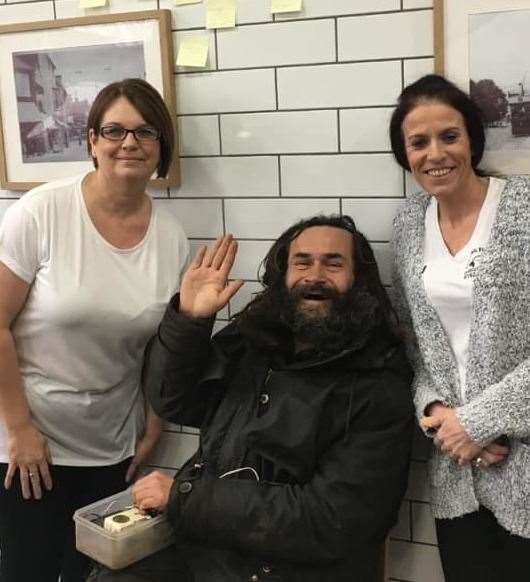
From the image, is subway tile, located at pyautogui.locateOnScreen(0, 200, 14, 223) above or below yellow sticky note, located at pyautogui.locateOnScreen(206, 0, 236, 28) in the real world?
below

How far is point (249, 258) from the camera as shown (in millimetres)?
1965

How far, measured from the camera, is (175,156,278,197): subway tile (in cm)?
189

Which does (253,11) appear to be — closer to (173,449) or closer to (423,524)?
(173,449)

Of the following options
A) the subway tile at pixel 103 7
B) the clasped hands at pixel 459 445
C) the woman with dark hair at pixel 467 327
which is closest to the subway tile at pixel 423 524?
the woman with dark hair at pixel 467 327

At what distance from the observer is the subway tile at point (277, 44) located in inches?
69.6

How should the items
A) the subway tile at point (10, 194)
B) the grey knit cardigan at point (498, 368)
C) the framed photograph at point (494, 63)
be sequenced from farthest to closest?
the subway tile at point (10, 194) → the framed photograph at point (494, 63) → the grey knit cardigan at point (498, 368)

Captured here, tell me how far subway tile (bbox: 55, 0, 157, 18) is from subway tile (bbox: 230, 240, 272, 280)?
2.11 ft

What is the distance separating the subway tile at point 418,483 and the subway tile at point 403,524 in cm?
3

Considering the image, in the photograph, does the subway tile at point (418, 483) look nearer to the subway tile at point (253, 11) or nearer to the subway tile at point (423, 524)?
the subway tile at point (423, 524)

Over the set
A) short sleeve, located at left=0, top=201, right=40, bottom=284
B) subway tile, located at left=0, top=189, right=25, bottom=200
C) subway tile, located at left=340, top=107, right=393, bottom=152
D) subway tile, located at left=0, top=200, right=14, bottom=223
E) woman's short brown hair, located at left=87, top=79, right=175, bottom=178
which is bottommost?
short sleeve, located at left=0, top=201, right=40, bottom=284

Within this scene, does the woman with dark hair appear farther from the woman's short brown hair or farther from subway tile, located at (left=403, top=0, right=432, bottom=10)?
the woman's short brown hair

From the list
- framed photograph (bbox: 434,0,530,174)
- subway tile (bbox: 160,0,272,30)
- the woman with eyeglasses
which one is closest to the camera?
framed photograph (bbox: 434,0,530,174)

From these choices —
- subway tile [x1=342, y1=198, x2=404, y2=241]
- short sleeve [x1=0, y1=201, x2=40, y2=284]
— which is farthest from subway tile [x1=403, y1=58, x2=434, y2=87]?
short sleeve [x1=0, y1=201, x2=40, y2=284]

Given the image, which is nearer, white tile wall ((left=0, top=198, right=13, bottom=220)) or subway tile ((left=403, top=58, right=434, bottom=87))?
subway tile ((left=403, top=58, right=434, bottom=87))
